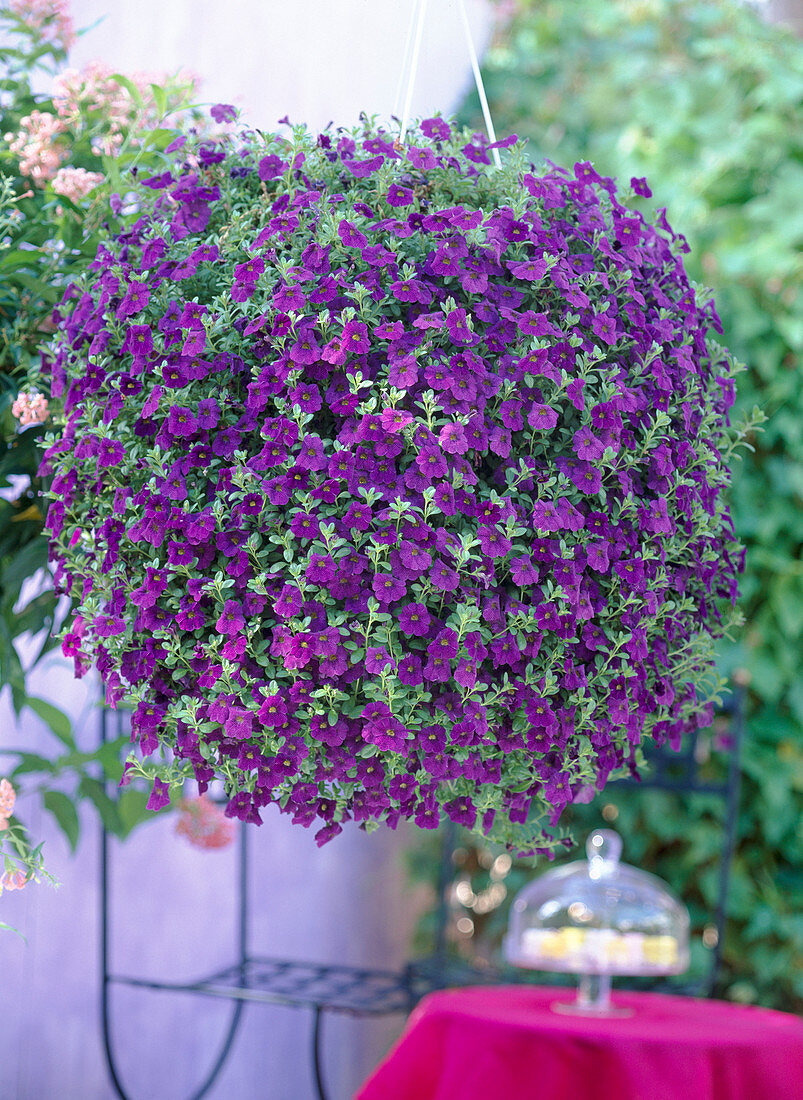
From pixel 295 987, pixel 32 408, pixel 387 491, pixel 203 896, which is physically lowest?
pixel 295 987

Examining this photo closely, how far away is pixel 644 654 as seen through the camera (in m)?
0.75

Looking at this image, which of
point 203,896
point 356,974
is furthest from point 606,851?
point 203,896

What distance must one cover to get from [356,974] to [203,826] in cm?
51

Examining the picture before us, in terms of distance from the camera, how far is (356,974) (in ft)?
6.77

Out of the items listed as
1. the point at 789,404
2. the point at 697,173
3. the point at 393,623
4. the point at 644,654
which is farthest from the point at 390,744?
the point at 697,173

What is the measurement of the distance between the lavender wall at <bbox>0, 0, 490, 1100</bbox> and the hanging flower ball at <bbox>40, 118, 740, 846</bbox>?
417mm

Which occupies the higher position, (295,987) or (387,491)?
(387,491)

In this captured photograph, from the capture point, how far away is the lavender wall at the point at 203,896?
5.28 ft

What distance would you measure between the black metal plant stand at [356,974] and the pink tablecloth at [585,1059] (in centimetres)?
24

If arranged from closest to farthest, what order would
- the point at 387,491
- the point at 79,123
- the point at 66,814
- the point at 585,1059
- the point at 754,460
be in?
the point at 387,491, the point at 79,123, the point at 66,814, the point at 585,1059, the point at 754,460

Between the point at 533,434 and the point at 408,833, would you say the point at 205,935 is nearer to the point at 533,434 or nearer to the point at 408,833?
the point at 408,833

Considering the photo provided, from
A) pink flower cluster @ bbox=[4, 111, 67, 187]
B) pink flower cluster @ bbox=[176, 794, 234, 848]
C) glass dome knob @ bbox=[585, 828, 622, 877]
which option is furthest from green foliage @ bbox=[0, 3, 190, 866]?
glass dome knob @ bbox=[585, 828, 622, 877]

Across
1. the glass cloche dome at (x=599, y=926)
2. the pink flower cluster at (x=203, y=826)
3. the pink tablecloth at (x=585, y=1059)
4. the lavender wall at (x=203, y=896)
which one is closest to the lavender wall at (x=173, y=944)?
the lavender wall at (x=203, y=896)

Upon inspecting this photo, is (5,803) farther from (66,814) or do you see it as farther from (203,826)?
(203,826)
